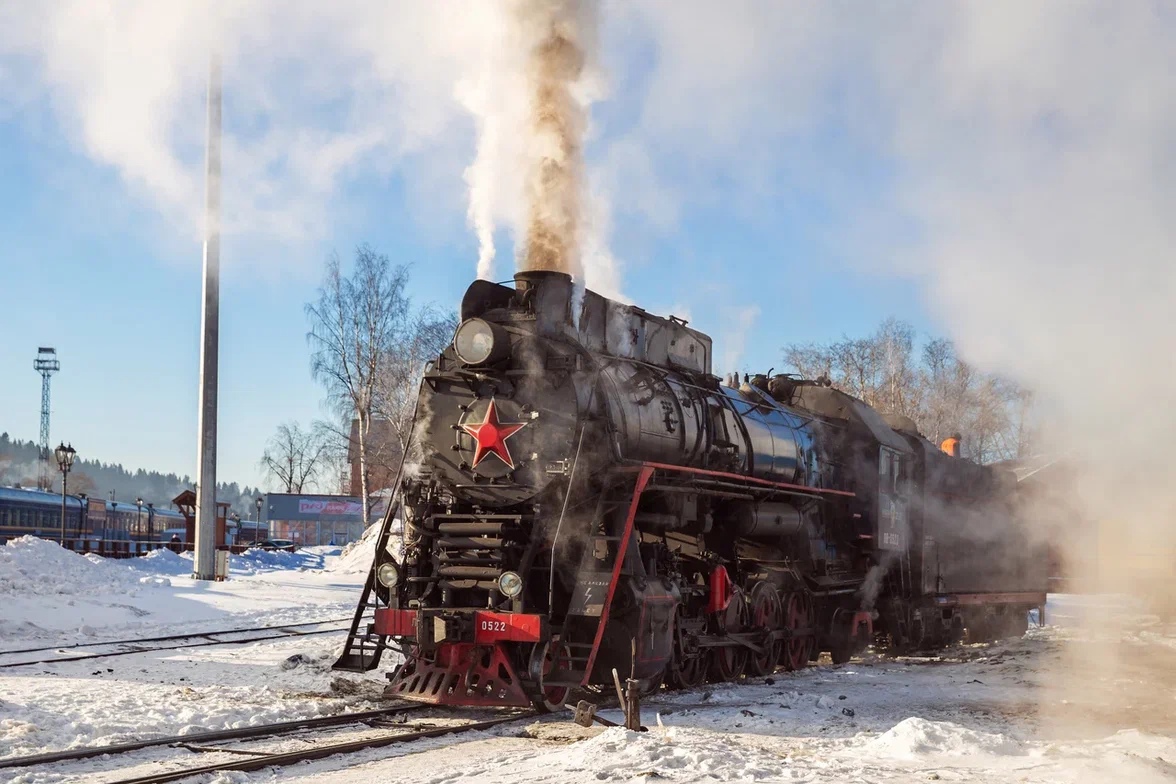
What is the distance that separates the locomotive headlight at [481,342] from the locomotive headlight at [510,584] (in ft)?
7.14

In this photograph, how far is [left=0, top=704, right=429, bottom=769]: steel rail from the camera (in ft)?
24.0

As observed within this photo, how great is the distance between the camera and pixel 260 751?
7.92 metres

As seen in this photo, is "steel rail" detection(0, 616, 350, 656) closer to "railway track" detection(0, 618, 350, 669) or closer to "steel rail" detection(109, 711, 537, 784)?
"railway track" detection(0, 618, 350, 669)

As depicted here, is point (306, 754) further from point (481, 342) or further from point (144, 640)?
point (144, 640)

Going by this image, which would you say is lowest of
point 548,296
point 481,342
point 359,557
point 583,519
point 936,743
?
point 359,557

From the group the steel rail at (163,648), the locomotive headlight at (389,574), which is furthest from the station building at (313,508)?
the locomotive headlight at (389,574)

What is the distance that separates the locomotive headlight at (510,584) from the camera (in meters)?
9.87

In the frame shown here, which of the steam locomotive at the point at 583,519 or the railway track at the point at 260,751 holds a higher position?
the steam locomotive at the point at 583,519

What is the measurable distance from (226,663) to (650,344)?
22.5 feet

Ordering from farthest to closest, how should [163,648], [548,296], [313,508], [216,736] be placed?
[313,508] < [163,648] < [548,296] < [216,736]

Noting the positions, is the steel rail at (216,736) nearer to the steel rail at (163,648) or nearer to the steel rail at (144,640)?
the steel rail at (163,648)

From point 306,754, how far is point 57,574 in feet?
56.1

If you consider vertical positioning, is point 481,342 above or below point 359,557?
above

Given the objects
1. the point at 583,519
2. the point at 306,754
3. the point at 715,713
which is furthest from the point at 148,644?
the point at 715,713
